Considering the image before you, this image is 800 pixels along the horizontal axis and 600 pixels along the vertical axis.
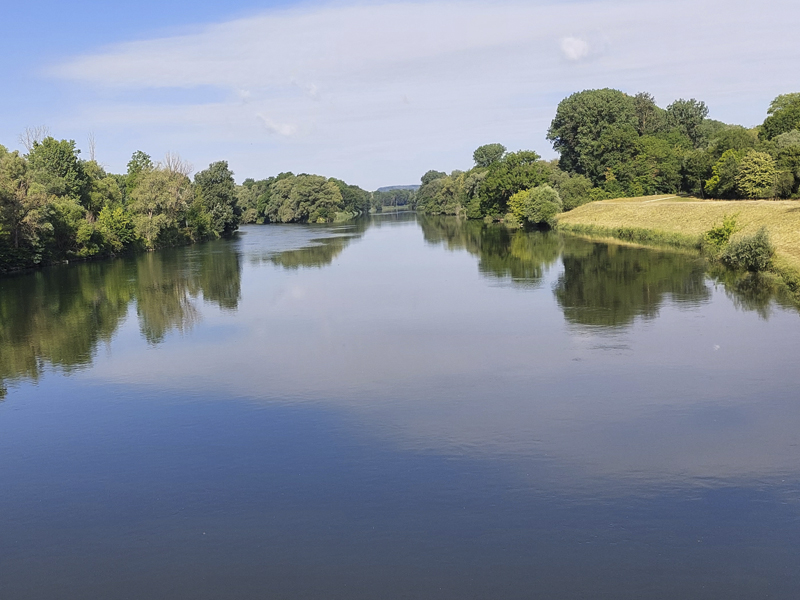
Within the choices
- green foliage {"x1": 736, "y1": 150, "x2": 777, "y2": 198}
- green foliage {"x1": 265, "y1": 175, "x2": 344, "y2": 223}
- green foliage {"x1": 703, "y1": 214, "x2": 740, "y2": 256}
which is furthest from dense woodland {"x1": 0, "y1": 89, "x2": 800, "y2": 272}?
green foliage {"x1": 265, "y1": 175, "x2": 344, "y2": 223}

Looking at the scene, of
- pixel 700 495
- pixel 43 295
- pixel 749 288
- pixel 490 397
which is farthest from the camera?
pixel 43 295

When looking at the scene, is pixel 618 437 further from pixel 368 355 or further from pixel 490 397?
pixel 368 355

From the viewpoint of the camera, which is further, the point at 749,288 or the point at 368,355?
the point at 749,288

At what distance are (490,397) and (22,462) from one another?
365 inches

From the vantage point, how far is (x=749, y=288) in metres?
27.1

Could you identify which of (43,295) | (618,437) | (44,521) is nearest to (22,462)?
(44,521)

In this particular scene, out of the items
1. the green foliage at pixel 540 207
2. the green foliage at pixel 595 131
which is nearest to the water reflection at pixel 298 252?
the green foliage at pixel 540 207

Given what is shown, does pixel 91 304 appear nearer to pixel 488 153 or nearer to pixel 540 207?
pixel 540 207

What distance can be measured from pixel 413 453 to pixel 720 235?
96.5 ft

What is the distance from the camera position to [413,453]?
12.9 m

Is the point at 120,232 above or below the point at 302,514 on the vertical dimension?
above

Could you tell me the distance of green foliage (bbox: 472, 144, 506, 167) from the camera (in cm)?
12938

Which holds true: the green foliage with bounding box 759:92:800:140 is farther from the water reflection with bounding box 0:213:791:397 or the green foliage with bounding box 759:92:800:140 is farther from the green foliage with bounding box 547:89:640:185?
the water reflection with bounding box 0:213:791:397

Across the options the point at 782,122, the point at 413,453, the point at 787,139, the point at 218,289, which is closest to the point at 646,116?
the point at 782,122
